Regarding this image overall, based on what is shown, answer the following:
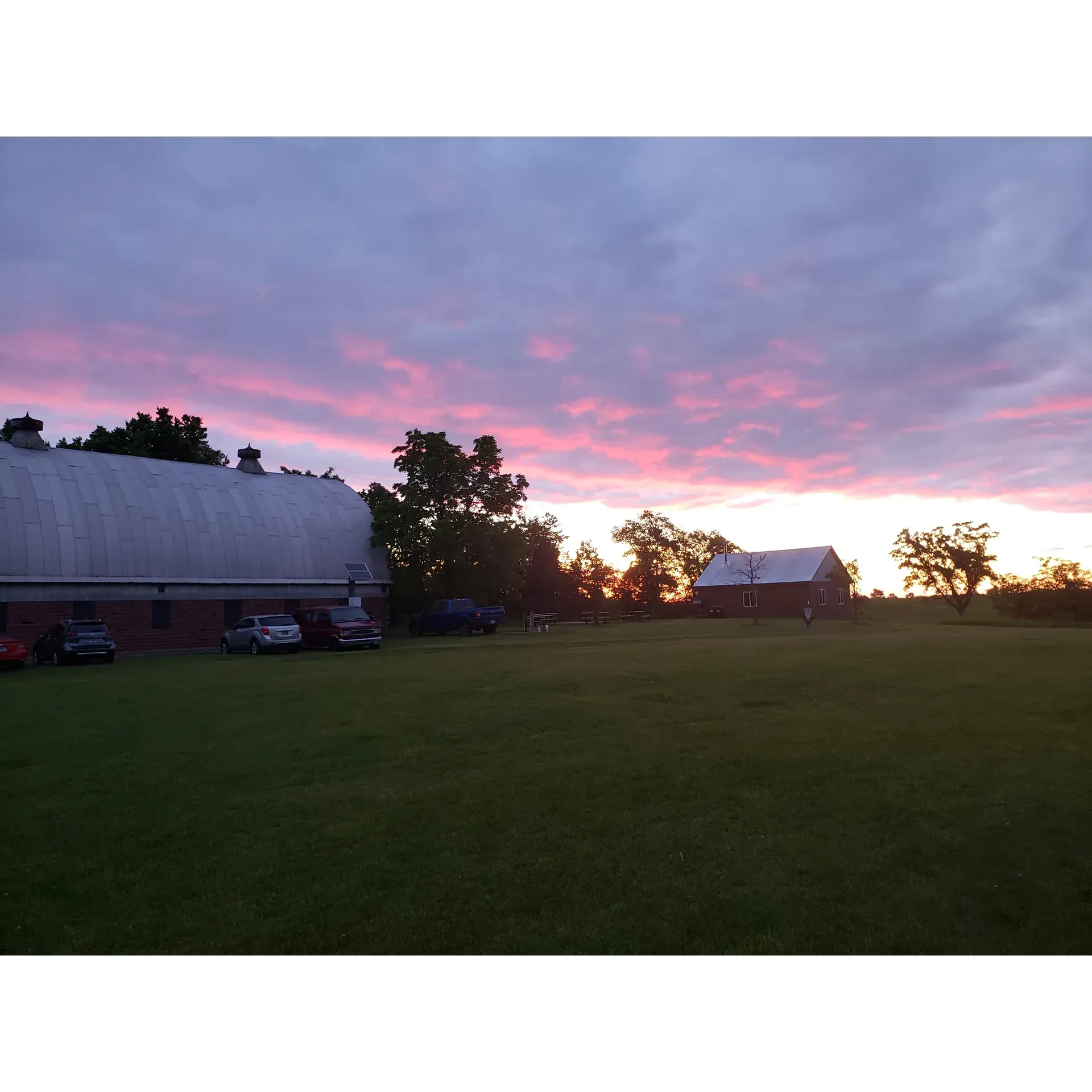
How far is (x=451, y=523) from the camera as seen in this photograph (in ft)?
149

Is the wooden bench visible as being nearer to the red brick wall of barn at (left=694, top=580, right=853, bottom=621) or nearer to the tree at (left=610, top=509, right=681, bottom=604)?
the red brick wall of barn at (left=694, top=580, right=853, bottom=621)

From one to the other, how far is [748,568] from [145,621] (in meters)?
59.1

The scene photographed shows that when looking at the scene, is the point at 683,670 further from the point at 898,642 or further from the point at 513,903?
the point at 513,903

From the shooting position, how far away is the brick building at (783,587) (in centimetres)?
7356

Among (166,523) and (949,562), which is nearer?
(166,523)

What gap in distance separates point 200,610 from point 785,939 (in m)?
37.9

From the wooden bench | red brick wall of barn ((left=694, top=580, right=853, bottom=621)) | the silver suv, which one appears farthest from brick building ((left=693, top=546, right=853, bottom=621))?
the silver suv

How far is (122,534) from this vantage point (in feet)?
119

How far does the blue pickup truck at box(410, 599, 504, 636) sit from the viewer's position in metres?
41.1

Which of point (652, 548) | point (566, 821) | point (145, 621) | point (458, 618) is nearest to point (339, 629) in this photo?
point (458, 618)

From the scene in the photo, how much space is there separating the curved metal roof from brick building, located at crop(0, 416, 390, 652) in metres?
0.06

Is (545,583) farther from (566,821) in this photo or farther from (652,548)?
(566,821)

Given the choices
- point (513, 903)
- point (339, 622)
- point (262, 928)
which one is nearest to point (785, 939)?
point (513, 903)

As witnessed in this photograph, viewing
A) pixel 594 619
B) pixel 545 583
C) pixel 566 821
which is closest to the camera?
pixel 566 821
